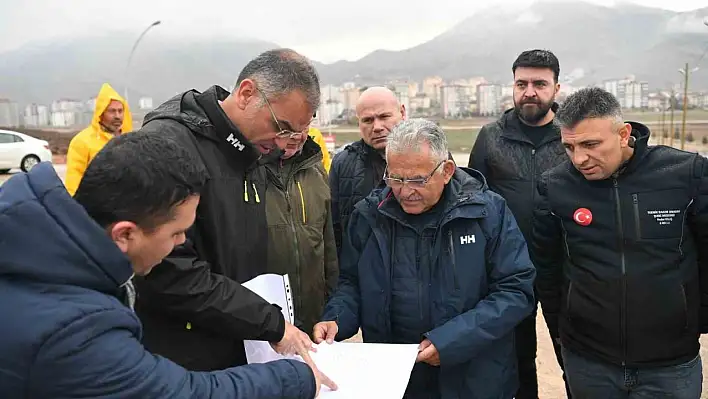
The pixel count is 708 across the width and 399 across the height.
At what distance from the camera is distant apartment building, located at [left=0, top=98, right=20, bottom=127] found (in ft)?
194

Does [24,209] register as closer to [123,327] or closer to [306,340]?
[123,327]

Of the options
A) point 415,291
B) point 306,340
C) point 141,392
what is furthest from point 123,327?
point 415,291

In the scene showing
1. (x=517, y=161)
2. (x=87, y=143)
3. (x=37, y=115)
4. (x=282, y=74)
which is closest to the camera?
(x=282, y=74)

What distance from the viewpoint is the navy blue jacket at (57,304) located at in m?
1.01

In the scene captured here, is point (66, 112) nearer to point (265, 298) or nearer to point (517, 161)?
point (517, 161)

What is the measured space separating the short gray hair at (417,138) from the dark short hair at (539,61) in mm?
1614

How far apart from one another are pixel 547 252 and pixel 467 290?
2.33 feet

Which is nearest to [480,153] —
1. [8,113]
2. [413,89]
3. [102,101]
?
[102,101]

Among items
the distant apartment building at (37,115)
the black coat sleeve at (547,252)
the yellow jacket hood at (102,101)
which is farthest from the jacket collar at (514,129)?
the distant apartment building at (37,115)

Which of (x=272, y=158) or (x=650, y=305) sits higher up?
(x=272, y=158)

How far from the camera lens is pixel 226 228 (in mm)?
1899

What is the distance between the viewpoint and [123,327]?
1131mm

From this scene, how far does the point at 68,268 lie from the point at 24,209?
5.0 inches

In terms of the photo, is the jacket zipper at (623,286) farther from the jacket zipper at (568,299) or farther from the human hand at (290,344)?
the human hand at (290,344)
